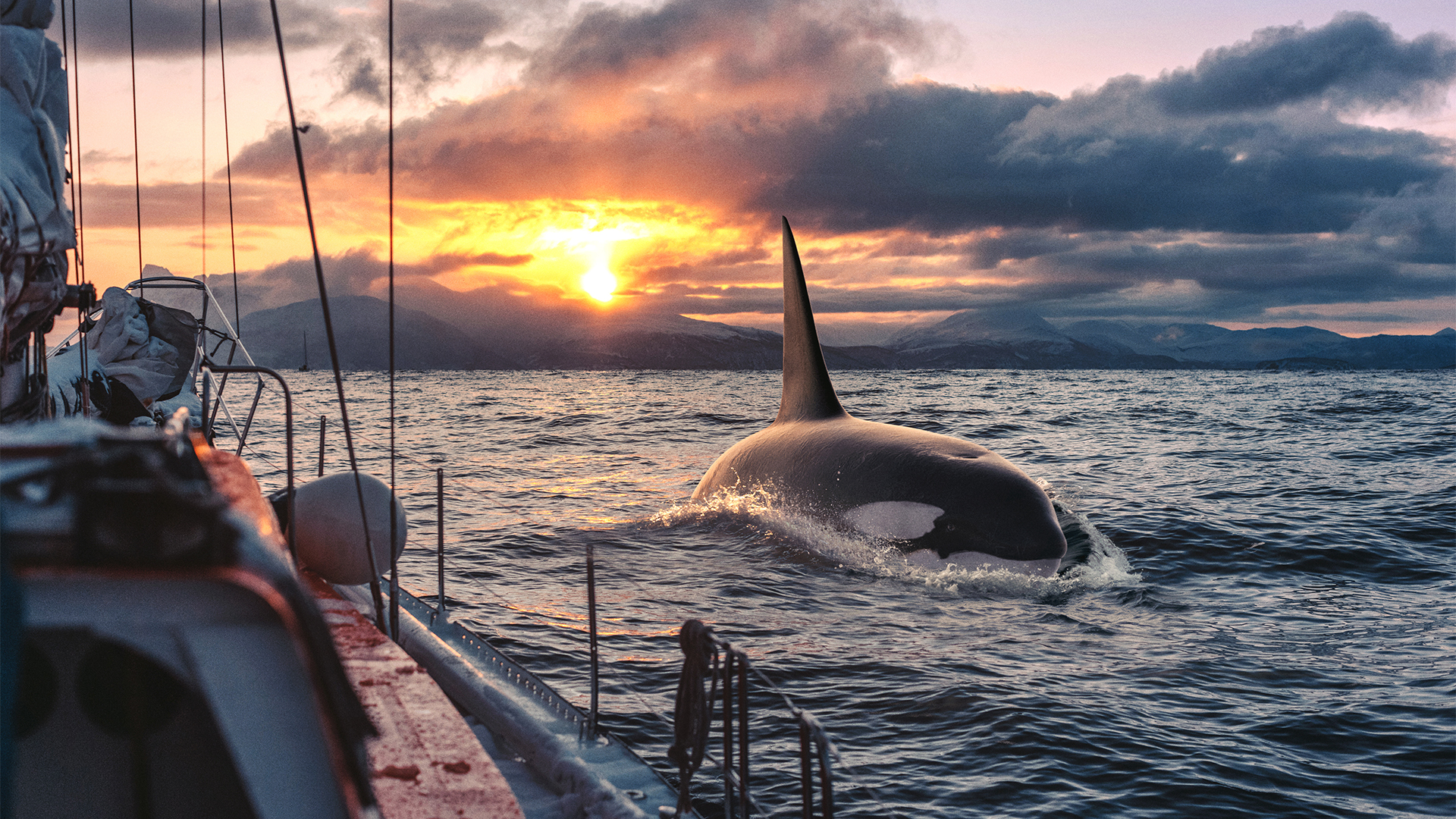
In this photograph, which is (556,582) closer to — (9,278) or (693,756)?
(9,278)

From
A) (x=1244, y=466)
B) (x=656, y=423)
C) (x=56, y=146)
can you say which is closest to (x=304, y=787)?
(x=56, y=146)

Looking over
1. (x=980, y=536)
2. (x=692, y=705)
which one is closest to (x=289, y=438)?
(x=692, y=705)

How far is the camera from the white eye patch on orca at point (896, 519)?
994 cm

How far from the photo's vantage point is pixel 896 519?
10.1 meters

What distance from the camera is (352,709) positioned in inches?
70.9

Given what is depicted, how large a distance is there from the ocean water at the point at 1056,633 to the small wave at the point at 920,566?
0.12ft

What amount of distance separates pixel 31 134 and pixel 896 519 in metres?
8.39

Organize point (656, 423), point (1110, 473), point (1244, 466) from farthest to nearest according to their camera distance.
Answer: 1. point (656, 423)
2. point (1244, 466)
3. point (1110, 473)

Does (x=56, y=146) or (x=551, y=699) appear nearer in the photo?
(x=551, y=699)

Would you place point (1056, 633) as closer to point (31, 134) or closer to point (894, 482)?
point (894, 482)

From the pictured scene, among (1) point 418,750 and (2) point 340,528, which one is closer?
(1) point 418,750

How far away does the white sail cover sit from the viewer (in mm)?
6312

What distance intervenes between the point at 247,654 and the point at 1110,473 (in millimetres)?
20551

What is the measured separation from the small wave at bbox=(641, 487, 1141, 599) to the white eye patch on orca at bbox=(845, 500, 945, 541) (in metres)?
0.12
